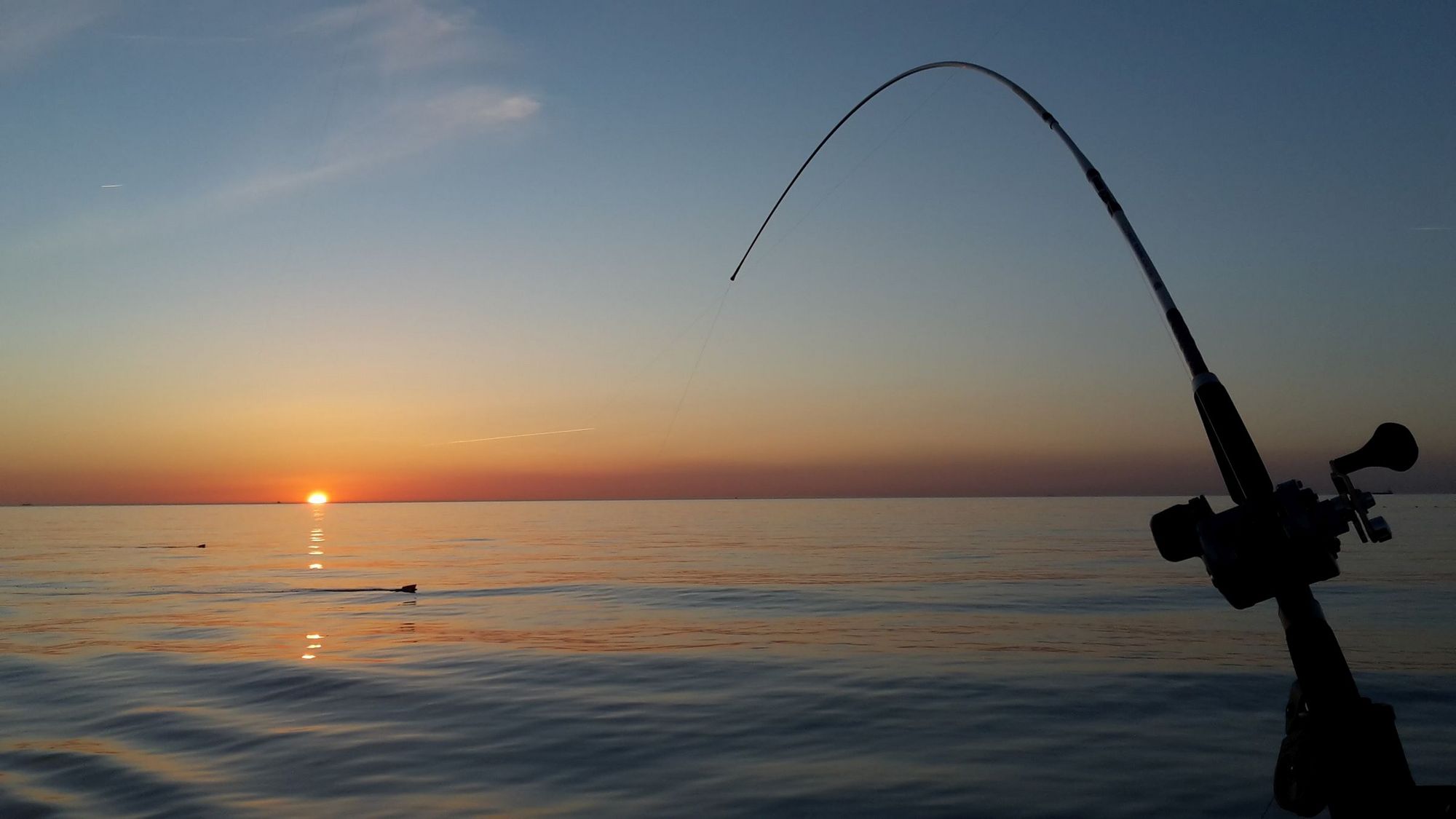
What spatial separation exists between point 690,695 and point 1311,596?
12.2 meters

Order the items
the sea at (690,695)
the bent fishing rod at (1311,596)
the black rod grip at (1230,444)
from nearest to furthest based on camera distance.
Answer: the bent fishing rod at (1311,596) → the black rod grip at (1230,444) → the sea at (690,695)

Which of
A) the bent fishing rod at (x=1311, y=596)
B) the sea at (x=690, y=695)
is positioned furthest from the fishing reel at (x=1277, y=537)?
the sea at (x=690, y=695)

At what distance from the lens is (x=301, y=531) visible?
350ft

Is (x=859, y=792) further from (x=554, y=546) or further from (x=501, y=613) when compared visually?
(x=554, y=546)

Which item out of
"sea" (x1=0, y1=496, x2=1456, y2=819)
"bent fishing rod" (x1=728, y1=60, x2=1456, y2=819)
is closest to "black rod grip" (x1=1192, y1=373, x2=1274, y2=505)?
"bent fishing rod" (x1=728, y1=60, x2=1456, y2=819)

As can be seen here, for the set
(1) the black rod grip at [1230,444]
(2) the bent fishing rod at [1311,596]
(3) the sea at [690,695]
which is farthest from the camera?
(3) the sea at [690,695]

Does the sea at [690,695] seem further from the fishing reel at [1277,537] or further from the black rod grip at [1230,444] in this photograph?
the fishing reel at [1277,537]

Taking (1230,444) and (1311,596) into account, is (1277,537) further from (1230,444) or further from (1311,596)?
(1230,444)

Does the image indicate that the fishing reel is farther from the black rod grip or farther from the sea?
the sea

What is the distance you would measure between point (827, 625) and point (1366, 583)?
790 inches

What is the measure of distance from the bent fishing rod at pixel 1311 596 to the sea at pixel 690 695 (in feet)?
20.2

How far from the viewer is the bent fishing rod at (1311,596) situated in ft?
10.7

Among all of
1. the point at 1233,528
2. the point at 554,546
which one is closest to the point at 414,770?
the point at 1233,528

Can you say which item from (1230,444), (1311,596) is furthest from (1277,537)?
(1230,444)
